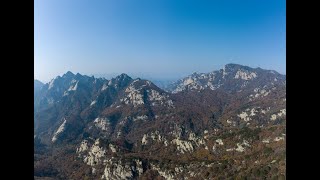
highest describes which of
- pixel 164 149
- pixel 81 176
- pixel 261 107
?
pixel 261 107

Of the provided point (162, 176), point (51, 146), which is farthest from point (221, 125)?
point (51, 146)

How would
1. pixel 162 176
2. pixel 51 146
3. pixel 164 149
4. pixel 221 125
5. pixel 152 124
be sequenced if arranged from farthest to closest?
pixel 152 124 < pixel 51 146 < pixel 221 125 < pixel 164 149 < pixel 162 176

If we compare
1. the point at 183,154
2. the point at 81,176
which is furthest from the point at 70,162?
the point at 183,154

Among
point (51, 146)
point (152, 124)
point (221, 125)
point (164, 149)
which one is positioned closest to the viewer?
point (164, 149)
